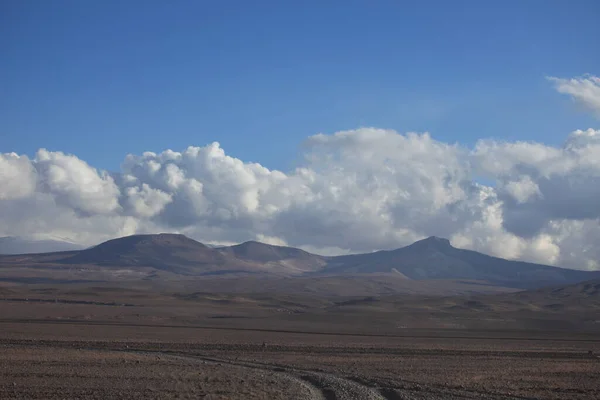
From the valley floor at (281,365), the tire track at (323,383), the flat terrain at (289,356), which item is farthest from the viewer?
the flat terrain at (289,356)

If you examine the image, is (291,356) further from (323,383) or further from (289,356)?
(323,383)

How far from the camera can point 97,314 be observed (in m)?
77.9

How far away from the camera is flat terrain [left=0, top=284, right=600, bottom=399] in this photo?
2702cm

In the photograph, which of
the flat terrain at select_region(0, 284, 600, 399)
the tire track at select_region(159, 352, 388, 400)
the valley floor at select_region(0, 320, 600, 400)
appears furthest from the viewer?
the flat terrain at select_region(0, 284, 600, 399)

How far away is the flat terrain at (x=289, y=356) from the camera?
2702 centimetres

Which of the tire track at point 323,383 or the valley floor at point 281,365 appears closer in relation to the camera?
the tire track at point 323,383

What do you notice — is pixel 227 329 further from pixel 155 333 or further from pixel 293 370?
pixel 293 370

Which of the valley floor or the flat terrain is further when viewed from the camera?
the flat terrain

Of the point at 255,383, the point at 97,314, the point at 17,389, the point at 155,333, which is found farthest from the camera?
the point at 97,314

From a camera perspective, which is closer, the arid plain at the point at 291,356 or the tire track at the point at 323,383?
the tire track at the point at 323,383

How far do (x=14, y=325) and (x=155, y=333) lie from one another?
12.5 metres

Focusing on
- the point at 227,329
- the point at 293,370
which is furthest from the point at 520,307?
the point at 293,370

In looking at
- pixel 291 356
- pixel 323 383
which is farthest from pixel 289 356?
pixel 323 383

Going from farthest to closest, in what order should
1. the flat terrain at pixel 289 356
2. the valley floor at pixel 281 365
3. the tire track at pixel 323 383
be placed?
the flat terrain at pixel 289 356
the valley floor at pixel 281 365
the tire track at pixel 323 383
